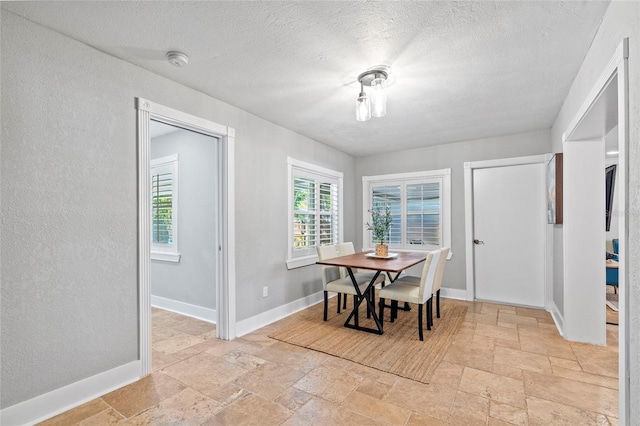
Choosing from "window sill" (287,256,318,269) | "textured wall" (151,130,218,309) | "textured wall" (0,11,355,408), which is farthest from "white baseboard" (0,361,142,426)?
"window sill" (287,256,318,269)

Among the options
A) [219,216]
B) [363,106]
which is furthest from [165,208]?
[363,106]

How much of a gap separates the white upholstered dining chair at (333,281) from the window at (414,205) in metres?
1.61

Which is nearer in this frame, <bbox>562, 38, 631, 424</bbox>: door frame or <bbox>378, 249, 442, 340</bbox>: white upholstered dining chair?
<bbox>562, 38, 631, 424</bbox>: door frame

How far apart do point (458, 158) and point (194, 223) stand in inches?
153

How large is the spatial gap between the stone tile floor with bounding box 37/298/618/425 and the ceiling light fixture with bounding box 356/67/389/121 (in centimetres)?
210

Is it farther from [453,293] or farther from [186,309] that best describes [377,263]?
[186,309]

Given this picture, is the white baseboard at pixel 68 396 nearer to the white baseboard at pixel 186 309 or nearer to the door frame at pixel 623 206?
the white baseboard at pixel 186 309

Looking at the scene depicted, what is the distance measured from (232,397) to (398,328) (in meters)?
1.93

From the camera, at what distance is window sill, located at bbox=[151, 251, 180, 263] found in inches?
158

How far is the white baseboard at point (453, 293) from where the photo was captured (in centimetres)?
452

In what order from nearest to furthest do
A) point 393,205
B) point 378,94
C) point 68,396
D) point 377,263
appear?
1. point 68,396
2. point 378,94
3. point 377,263
4. point 393,205

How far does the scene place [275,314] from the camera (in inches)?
145

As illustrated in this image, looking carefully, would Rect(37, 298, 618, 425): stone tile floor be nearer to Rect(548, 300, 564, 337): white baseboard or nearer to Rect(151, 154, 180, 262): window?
Rect(548, 300, 564, 337): white baseboard

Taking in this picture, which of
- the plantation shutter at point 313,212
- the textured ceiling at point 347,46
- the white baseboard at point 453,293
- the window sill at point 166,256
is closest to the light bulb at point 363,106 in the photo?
the textured ceiling at point 347,46
